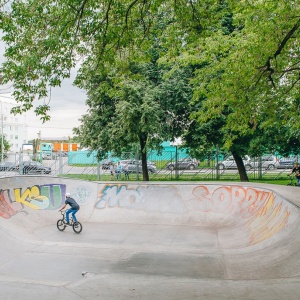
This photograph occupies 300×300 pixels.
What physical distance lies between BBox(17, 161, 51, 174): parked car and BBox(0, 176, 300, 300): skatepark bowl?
692cm

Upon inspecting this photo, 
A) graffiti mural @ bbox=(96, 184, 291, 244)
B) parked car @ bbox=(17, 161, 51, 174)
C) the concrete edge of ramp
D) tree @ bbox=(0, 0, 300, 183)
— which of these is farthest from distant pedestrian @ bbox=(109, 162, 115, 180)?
tree @ bbox=(0, 0, 300, 183)

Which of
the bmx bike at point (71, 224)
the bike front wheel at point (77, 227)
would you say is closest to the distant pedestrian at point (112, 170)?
the bmx bike at point (71, 224)

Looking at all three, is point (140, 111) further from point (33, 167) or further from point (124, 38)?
point (124, 38)

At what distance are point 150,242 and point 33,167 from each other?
557 inches

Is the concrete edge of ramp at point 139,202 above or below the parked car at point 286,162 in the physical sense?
below

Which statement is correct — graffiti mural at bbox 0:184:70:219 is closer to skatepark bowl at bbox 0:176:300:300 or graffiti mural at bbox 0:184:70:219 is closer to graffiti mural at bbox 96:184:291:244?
skatepark bowl at bbox 0:176:300:300

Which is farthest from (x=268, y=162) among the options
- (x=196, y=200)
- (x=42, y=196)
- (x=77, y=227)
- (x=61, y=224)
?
(x=61, y=224)

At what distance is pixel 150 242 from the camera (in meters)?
11.2

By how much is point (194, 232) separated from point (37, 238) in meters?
5.58

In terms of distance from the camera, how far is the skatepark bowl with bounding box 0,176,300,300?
5461 mm

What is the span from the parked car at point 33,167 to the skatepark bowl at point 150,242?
6923 millimetres

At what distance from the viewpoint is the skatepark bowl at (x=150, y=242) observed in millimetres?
5461

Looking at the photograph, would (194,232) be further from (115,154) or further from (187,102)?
(115,154)

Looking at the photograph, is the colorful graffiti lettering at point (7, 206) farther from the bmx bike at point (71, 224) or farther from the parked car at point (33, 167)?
the parked car at point (33, 167)
